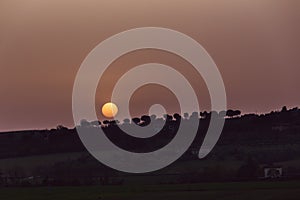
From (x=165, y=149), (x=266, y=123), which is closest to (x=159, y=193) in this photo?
(x=165, y=149)

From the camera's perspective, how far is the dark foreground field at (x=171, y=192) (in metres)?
64.7

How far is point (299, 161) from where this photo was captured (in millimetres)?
102562

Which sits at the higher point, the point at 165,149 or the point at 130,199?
the point at 165,149

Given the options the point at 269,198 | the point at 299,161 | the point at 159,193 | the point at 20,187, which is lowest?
the point at 269,198

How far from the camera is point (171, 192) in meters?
70.9

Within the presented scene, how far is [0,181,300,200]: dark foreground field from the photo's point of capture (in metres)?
64.7

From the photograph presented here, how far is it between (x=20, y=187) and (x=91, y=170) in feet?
68.2

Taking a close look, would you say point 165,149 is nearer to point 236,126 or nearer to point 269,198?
point 236,126

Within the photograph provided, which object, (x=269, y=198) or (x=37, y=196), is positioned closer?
(x=269, y=198)

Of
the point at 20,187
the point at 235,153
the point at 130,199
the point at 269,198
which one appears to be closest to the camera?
the point at 269,198

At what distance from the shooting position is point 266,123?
136 metres

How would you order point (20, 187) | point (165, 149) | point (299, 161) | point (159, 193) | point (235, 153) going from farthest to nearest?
1. point (165, 149)
2. point (235, 153)
3. point (299, 161)
4. point (20, 187)
5. point (159, 193)

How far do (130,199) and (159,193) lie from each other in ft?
16.1

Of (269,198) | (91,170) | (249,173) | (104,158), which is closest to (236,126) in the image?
(104,158)
